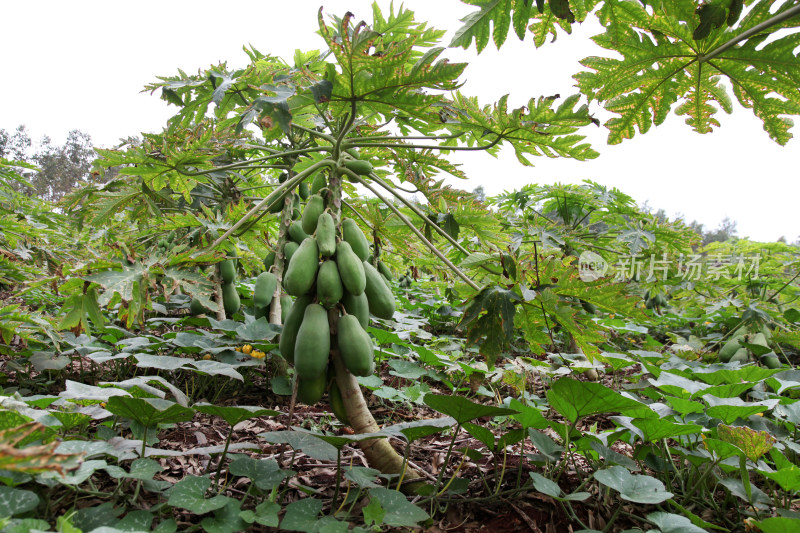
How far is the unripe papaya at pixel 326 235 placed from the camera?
1384 millimetres

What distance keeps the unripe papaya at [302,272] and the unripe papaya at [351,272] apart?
0.29ft

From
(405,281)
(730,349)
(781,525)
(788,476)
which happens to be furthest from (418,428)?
(405,281)

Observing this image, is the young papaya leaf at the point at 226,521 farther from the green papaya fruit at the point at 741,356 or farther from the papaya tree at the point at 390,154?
the green papaya fruit at the point at 741,356

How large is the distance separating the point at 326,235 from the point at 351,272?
0.51ft

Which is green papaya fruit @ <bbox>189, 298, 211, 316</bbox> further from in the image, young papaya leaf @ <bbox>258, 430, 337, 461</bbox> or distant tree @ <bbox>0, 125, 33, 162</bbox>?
distant tree @ <bbox>0, 125, 33, 162</bbox>

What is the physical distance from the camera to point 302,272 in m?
1.35

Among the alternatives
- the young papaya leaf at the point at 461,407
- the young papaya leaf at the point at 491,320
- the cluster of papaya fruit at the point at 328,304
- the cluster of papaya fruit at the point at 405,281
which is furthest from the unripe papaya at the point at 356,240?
the cluster of papaya fruit at the point at 405,281

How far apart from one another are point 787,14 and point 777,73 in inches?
14.6

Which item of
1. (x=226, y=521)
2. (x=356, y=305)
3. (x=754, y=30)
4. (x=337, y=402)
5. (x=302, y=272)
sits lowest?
(x=226, y=521)

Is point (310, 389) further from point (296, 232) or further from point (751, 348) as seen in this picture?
point (751, 348)

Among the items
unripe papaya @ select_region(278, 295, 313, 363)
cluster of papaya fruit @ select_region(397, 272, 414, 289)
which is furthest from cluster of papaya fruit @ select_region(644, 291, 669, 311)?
unripe papaya @ select_region(278, 295, 313, 363)

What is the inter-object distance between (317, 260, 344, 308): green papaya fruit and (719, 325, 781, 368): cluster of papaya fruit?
3299 mm

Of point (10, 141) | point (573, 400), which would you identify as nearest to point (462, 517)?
point (573, 400)

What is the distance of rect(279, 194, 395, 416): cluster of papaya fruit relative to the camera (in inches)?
51.4
